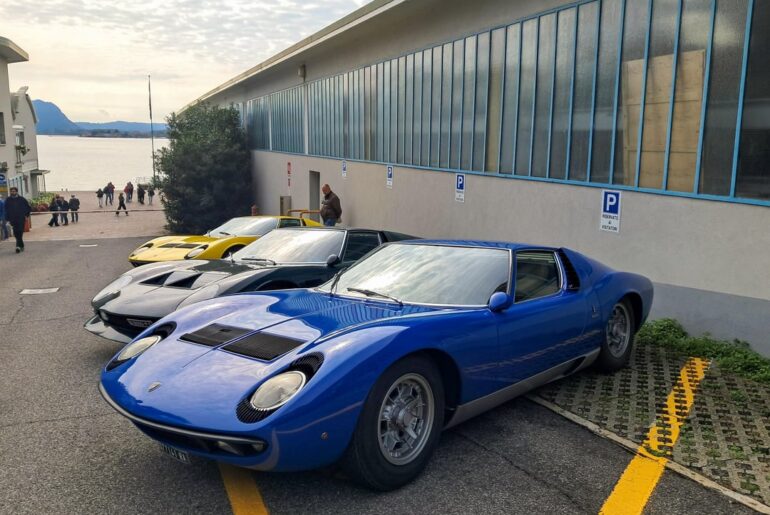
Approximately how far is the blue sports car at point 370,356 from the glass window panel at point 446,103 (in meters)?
Answer: 7.22

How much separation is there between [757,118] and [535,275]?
3.27 m

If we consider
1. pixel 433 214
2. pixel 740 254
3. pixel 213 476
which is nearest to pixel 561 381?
pixel 740 254

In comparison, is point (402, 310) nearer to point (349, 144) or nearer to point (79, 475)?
point (79, 475)

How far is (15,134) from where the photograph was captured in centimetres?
4231

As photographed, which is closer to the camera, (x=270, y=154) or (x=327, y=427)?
(x=327, y=427)

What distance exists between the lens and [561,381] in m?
5.03

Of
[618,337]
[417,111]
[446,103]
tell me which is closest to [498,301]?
[618,337]

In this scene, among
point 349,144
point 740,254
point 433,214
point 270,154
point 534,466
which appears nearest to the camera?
point 534,466

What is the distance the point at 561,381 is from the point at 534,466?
63.1 inches

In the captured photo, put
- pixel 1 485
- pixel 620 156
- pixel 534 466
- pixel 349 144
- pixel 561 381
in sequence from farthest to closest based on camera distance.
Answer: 1. pixel 349 144
2. pixel 620 156
3. pixel 561 381
4. pixel 534 466
5. pixel 1 485

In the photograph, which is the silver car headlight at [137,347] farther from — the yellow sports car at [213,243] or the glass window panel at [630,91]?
the glass window panel at [630,91]

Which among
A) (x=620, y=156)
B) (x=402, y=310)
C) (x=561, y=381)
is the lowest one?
(x=561, y=381)

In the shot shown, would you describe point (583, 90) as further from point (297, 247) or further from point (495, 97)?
point (297, 247)

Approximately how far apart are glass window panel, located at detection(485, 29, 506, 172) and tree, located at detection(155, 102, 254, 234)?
53.3 ft
